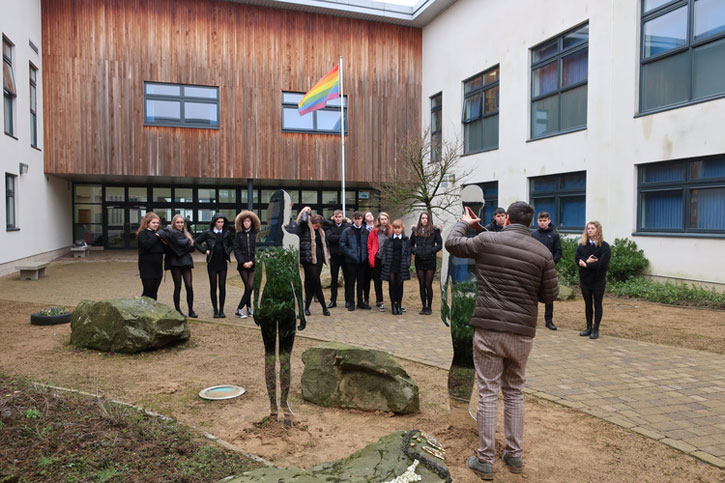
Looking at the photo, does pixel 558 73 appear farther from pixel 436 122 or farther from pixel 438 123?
pixel 436 122

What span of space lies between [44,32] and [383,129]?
12.6 meters

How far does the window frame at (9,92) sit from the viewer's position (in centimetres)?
1415

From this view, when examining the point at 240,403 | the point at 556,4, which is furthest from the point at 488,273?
the point at 556,4

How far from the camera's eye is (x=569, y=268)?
13.0 meters

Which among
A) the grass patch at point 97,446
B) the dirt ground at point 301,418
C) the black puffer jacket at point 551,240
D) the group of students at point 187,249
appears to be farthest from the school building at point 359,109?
the grass patch at point 97,446

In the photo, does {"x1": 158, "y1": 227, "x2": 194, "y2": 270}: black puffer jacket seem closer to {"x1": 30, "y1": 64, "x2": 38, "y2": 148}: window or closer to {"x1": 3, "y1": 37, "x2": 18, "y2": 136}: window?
{"x1": 3, "y1": 37, "x2": 18, "y2": 136}: window

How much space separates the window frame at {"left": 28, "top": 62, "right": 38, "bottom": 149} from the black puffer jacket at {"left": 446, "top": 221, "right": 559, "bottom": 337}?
17.5m

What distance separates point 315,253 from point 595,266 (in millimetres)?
4555

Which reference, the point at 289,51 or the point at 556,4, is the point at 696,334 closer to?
the point at 556,4

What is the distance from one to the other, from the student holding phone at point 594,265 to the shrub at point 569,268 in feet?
17.1

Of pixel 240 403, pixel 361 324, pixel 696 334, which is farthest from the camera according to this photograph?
pixel 361 324

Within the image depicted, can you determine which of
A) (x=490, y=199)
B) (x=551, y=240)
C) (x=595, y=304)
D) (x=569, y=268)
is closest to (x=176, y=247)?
(x=551, y=240)

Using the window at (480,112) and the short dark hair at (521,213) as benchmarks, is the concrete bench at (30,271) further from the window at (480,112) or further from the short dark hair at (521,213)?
the window at (480,112)

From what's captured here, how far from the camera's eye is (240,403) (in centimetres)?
474
